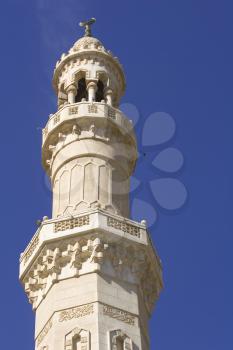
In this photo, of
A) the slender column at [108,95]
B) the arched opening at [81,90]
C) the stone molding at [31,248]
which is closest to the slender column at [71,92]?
the arched opening at [81,90]

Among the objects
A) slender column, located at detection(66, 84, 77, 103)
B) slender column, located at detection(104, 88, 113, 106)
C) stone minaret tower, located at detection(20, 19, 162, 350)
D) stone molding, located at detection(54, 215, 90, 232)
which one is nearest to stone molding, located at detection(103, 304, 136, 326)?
stone minaret tower, located at detection(20, 19, 162, 350)

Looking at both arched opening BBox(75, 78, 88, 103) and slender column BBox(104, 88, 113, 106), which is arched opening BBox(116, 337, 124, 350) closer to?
slender column BBox(104, 88, 113, 106)

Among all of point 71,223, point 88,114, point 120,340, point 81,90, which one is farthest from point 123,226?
point 81,90

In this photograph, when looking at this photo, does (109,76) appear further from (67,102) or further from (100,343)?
(100,343)

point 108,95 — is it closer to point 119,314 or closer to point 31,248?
point 31,248

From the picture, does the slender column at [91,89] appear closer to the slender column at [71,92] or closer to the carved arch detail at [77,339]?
the slender column at [71,92]

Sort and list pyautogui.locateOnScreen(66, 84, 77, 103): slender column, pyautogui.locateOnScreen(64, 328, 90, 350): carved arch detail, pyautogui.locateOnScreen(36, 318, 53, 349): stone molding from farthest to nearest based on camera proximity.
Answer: pyautogui.locateOnScreen(66, 84, 77, 103): slender column, pyautogui.locateOnScreen(36, 318, 53, 349): stone molding, pyautogui.locateOnScreen(64, 328, 90, 350): carved arch detail

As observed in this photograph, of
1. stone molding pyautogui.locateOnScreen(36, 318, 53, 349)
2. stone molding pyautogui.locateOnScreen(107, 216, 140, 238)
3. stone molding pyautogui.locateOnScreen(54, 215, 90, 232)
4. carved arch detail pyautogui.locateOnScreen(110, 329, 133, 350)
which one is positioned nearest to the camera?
carved arch detail pyautogui.locateOnScreen(110, 329, 133, 350)

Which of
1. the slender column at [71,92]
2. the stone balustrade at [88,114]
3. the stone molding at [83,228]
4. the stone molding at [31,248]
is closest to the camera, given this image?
the stone molding at [83,228]

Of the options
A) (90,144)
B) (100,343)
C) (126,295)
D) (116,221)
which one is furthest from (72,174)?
(100,343)

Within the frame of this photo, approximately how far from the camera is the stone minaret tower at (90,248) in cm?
1958

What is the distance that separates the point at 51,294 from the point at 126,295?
1.81m

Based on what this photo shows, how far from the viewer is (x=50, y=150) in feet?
79.6

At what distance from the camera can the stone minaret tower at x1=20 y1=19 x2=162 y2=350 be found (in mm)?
19578
